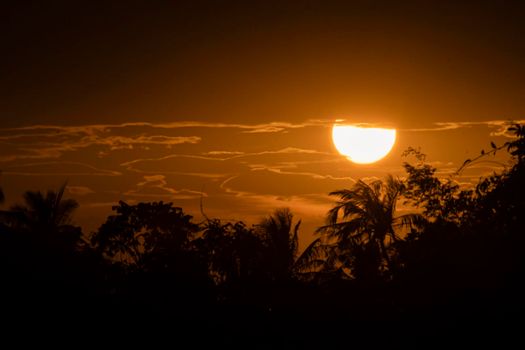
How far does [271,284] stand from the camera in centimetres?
1823

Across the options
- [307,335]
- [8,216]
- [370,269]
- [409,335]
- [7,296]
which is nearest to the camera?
[409,335]

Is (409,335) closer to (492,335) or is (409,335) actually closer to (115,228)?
(492,335)

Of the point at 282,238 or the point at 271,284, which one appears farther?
the point at 282,238

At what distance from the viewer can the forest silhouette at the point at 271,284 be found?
11047 millimetres

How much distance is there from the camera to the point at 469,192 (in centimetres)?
1305

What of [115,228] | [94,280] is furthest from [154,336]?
[115,228]

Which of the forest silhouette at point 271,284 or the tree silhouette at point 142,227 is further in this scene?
the tree silhouette at point 142,227

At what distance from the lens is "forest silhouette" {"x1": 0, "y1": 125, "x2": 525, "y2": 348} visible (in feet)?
36.2

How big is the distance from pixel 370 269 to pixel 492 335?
389 inches

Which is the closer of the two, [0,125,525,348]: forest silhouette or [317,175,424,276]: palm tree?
[0,125,525,348]: forest silhouette

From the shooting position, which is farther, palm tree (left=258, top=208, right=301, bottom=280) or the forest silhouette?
palm tree (left=258, top=208, right=301, bottom=280)

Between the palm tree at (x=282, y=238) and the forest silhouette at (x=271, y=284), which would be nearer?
the forest silhouette at (x=271, y=284)

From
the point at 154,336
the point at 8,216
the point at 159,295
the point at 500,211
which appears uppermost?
the point at 8,216

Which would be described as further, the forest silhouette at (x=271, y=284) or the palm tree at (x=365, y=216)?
the palm tree at (x=365, y=216)
